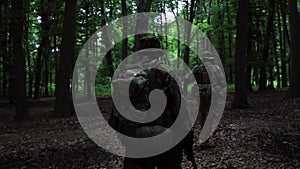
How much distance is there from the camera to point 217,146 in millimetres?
8586

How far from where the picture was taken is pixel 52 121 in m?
14.2

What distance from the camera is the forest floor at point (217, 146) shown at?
7332 millimetres

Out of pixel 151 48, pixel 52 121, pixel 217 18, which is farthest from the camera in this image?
pixel 217 18

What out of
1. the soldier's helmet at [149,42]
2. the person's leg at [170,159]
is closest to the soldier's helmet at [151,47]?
the soldier's helmet at [149,42]

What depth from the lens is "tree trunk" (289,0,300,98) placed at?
1590 centimetres

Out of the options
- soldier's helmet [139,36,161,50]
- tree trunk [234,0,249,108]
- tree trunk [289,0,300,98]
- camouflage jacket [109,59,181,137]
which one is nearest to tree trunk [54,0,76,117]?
tree trunk [234,0,249,108]

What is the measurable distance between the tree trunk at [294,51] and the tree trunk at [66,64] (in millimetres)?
11303

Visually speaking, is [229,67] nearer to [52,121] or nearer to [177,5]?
[177,5]

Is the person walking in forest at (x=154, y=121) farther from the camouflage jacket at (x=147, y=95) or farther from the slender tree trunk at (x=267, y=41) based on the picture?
the slender tree trunk at (x=267, y=41)

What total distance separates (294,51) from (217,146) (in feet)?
32.7

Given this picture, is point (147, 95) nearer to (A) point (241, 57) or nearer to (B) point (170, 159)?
(B) point (170, 159)

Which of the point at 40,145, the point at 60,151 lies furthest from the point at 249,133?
the point at 40,145

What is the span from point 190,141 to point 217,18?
2955cm

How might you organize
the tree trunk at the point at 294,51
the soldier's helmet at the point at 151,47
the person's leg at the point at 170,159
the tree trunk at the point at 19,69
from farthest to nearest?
the tree trunk at the point at 294,51 → the tree trunk at the point at 19,69 → the soldier's helmet at the point at 151,47 → the person's leg at the point at 170,159
